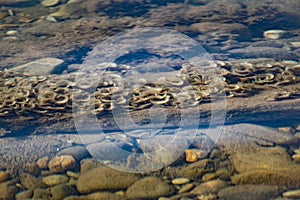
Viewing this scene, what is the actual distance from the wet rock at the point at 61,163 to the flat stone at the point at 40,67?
1535mm

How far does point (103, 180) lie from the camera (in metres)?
3.27

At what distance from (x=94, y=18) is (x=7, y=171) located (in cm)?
374

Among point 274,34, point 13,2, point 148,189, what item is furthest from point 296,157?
point 13,2

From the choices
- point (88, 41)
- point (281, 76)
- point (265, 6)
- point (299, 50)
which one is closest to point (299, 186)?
point (281, 76)

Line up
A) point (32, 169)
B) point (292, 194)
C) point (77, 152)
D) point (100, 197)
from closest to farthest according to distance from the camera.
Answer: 1. point (292, 194)
2. point (100, 197)
3. point (32, 169)
4. point (77, 152)

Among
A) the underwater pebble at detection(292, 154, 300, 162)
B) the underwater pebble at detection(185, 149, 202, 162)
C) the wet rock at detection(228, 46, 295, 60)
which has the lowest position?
the underwater pebble at detection(185, 149, 202, 162)

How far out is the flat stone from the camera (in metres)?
4.89

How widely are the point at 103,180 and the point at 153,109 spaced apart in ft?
3.85

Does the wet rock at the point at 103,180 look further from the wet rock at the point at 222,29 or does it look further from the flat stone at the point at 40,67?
the wet rock at the point at 222,29

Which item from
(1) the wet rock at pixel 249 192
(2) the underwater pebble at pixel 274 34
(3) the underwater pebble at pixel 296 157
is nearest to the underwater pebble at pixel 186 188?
(1) the wet rock at pixel 249 192

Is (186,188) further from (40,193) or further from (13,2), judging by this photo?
(13,2)

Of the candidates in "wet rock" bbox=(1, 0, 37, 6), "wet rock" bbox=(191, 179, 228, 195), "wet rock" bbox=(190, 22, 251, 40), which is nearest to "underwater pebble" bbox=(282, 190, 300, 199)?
"wet rock" bbox=(191, 179, 228, 195)

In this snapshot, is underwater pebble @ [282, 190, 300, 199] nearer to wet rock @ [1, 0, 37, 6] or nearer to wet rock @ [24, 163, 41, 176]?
wet rock @ [24, 163, 41, 176]

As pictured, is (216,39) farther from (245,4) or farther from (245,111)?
(245,111)
